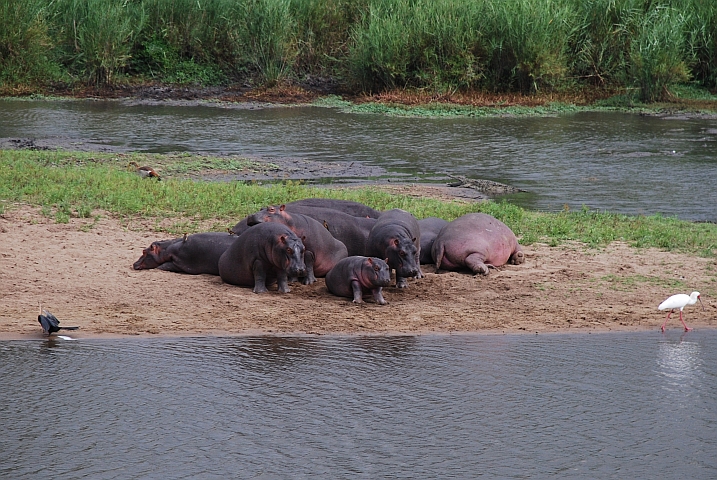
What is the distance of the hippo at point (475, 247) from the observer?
8.27m

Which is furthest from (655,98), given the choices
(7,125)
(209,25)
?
(7,125)

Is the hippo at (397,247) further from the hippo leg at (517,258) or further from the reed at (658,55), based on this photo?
the reed at (658,55)

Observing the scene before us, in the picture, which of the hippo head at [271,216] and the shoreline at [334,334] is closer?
the shoreline at [334,334]

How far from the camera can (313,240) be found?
26.3 ft

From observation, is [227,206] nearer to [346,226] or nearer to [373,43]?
[346,226]

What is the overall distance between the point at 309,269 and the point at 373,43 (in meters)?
17.9

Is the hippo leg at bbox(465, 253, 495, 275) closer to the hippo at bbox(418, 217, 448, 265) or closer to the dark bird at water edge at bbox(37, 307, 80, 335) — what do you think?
the hippo at bbox(418, 217, 448, 265)

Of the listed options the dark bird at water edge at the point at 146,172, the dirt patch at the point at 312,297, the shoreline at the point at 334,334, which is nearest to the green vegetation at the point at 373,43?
the dark bird at water edge at the point at 146,172

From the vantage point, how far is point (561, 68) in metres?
25.1

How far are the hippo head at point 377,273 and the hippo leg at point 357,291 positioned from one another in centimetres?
11

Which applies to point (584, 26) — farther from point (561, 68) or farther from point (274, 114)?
point (274, 114)

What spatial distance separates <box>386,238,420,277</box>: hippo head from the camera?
7.65 metres

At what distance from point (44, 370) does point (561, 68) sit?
2142 cm

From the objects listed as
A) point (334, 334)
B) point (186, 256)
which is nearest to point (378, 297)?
point (334, 334)
